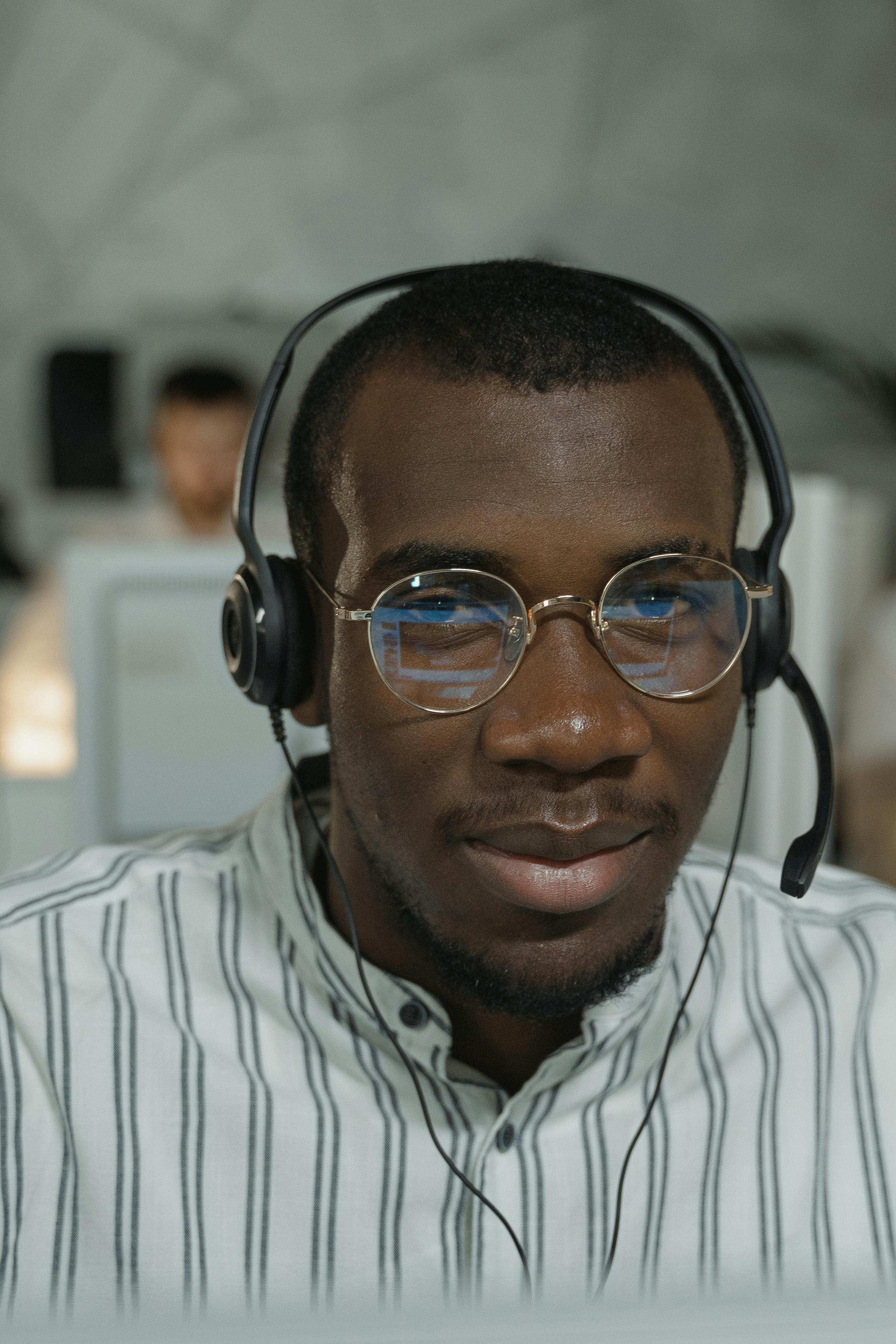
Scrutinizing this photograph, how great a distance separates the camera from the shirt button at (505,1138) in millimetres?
778

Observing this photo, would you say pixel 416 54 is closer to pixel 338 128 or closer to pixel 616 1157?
pixel 338 128

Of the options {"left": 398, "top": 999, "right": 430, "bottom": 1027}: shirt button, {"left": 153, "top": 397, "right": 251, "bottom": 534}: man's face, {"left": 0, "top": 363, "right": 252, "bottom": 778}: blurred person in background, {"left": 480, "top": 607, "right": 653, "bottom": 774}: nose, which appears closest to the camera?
{"left": 480, "top": 607, "right": 653, "bottom": 774}: nose

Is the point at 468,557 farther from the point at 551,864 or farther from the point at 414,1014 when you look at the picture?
the point at 414,1014

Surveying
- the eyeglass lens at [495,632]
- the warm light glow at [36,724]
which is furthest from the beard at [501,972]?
the warm light glow at [36,724]

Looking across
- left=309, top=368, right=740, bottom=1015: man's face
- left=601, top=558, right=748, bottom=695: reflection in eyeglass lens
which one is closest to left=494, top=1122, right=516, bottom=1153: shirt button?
left=309, top=368, right=740, bottom=1015: man's face

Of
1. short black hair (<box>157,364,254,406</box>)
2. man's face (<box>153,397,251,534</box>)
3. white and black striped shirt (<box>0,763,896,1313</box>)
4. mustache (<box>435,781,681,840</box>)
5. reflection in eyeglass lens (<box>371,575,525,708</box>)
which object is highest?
short black hair (<box>157,364,254,406</box>)

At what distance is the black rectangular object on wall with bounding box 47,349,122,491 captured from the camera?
157 inches

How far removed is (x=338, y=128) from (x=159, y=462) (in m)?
1.46

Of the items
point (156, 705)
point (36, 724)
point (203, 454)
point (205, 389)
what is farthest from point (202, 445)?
point (156, 705)

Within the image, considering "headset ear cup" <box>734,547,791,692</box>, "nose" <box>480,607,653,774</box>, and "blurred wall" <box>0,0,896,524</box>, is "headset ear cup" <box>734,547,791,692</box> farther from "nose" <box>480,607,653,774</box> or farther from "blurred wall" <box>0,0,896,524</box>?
"blurred wall" <box>0,0,896,524</box>

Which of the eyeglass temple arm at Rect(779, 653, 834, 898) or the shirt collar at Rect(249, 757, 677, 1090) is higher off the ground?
the eyeglass temple arm at Rect(779, 653, 834, 898)

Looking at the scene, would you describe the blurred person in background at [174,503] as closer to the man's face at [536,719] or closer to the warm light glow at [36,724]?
the warm light glow at [36,724]

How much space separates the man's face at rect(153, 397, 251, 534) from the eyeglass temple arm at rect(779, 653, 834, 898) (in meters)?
2.69

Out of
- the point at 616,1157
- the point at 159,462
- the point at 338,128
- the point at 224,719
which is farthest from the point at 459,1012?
the point at 338,128
